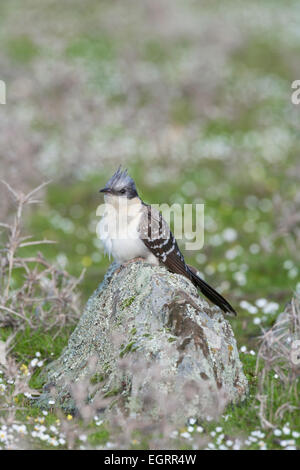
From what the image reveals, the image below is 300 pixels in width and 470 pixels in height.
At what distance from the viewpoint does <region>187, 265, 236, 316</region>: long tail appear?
7520 mm

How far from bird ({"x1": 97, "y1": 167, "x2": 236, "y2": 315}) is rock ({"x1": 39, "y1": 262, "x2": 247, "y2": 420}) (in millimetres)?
224

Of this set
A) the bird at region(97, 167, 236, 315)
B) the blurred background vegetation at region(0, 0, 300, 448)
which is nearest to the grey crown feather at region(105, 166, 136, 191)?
the bird at region(97, 167, 236, 315)

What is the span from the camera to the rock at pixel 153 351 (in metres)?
6.00

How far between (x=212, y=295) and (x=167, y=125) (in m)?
13.8

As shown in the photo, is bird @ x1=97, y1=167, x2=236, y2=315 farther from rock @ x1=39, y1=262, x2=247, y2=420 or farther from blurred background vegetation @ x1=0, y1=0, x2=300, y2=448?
blurred background vegetation @ x1=0, y1=0, x2=300, y2=448

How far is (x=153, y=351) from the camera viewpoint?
6195 mm

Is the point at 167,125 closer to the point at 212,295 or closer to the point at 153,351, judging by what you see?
the point at 212,295

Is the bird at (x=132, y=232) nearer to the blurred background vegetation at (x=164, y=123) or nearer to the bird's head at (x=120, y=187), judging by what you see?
the bird's head at (x=120, y=187)

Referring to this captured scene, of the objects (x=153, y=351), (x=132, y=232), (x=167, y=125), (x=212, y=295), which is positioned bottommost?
(x=153, y=351)

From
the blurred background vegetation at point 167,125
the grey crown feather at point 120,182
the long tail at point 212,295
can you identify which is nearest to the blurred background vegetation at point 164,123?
the blurred background vegetation at point 167,125

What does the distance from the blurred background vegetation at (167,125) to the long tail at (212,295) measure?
1.30 metres

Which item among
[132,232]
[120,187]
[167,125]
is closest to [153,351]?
[132,232]
